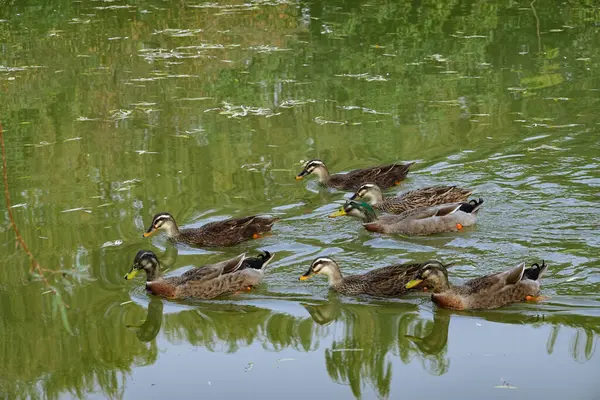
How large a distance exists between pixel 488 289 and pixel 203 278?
A: 271 cm

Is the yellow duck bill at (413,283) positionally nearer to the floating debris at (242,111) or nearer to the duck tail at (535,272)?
the duck tail at (535,272)

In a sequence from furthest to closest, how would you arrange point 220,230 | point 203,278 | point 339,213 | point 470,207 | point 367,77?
1. point 367,77
2. point 339,213
3. point 470,207
4. point 220,230
5. point 203,278

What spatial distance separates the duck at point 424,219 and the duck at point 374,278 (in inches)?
64.3

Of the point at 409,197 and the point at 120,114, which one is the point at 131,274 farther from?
the point at 120,114

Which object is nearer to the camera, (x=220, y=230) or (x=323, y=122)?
(x=220, y=230)

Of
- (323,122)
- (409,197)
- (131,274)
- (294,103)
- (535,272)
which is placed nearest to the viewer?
(535,272)

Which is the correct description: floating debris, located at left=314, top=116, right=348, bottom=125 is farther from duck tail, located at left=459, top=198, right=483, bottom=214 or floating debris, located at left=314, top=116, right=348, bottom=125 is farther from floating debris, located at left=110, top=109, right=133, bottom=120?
duck tail, located at left=459, top=198, right=483, bottom=214

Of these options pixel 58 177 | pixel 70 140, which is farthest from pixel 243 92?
pixel 58 177

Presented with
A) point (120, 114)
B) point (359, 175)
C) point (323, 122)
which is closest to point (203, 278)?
point (359, 175)

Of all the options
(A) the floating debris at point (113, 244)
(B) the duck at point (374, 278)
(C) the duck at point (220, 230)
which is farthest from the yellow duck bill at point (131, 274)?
(B) the duck at point (374, 278)

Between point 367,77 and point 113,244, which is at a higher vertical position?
point 367,77

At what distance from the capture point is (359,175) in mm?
12805

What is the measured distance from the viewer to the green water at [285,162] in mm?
8547

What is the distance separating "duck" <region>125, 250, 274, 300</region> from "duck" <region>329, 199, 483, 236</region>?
2.01 meters
